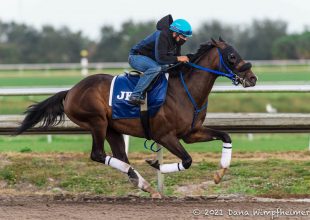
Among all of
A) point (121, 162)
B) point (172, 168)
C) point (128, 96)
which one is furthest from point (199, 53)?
point (121, 162)

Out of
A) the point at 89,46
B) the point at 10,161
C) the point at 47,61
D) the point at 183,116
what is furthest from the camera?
the point at 89,46

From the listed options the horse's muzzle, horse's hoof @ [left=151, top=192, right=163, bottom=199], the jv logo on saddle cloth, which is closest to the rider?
the jv logo on saddle cloth

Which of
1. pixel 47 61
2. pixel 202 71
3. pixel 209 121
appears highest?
pixel 202 71

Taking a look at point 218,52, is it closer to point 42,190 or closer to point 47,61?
point 42,190

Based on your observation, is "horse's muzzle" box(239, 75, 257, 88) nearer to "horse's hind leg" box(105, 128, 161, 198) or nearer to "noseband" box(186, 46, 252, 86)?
"noseband" box(186, 46, 252, 86)

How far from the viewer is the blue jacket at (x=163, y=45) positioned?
27.0 ft

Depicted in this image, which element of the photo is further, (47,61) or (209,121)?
(47,61)

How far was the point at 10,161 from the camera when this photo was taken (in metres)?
9.65

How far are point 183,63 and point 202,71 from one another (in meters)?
0.23

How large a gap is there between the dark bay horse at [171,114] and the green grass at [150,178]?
1.81ft

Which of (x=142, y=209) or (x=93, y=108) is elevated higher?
(x=93, y=108)

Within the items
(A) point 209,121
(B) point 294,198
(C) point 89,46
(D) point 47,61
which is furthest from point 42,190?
(C) point 89,46

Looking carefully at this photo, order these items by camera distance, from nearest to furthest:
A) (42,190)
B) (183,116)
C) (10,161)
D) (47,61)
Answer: (183,116)
(42,190)
(10,161)
(47,61)

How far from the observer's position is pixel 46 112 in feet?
29.0
